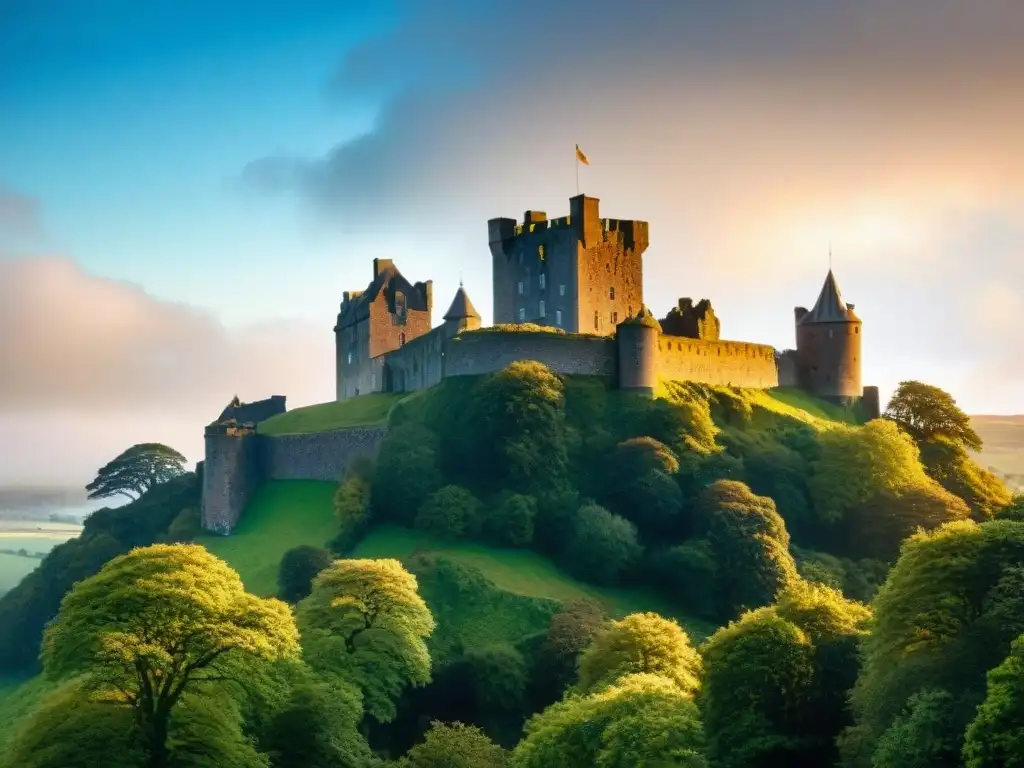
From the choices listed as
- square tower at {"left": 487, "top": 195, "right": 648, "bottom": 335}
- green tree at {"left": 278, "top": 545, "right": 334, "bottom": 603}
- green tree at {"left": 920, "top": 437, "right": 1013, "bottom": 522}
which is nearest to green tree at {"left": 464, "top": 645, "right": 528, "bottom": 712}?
green tree at {"left": 278, "top": 545, "right": 334, "bottom": 603}

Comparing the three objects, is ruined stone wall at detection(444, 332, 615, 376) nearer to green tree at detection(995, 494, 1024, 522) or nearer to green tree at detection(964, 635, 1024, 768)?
green tree at detection(995, 494, 1024, 522)

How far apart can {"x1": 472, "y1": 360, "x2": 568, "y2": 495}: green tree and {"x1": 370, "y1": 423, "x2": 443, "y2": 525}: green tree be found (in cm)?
304

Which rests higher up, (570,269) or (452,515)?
(570,269)

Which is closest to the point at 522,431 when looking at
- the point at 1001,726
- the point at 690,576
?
the point at 690,576

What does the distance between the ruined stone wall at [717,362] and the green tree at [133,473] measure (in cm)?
3979

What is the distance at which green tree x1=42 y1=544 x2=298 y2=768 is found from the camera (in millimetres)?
38781

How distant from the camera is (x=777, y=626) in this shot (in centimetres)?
4241

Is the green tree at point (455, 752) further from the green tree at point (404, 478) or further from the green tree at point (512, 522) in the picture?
the green tree at point (404, 478)

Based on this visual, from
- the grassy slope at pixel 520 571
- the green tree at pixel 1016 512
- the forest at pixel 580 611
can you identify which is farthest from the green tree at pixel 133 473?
the green tree at pixel 1016 512

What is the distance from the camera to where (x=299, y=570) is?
212 feet

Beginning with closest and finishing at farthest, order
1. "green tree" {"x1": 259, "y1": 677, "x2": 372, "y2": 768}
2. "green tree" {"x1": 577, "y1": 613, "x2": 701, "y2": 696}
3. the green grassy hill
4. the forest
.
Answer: the forest < "green tree" {"x1": 259, "y1": 677, "x2": 372, "y2": 768} < "green tree" {"x1": 577, "y1": 613, "x2": 701, "y2": 696} < the green grassy hill

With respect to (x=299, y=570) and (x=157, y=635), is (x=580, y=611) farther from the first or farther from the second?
(x=157, y=635)

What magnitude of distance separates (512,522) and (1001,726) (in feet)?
123

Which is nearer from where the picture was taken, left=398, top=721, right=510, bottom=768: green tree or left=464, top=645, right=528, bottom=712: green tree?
left=398, top=721, right=510, bottom=768: green tree
